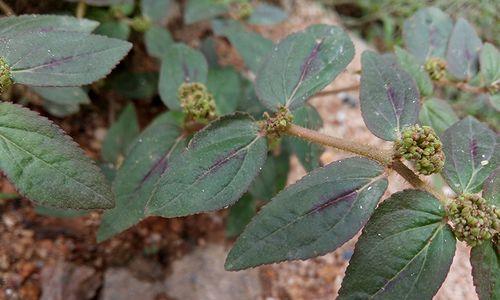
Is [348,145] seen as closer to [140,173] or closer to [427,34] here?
[140,173]

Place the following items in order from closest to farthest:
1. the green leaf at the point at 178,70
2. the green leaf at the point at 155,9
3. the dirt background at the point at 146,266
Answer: the green leaf at the point at 178,70 → the dirt background at the point at 146,266 → the green leaf at the point at 155,9

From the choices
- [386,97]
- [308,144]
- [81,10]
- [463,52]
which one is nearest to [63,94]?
[81,10]

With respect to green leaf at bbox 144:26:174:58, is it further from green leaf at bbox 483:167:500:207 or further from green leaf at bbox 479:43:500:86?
green leaf at bbox 483:167:500:207

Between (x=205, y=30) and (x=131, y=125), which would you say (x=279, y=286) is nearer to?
(x=131, y=125)


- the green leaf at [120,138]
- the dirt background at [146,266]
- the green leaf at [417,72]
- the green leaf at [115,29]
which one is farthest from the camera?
the green leaf at [115,29]

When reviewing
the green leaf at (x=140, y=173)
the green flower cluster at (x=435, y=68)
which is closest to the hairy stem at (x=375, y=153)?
the green leaf at (x=140, y=173)

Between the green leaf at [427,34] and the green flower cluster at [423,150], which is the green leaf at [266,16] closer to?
the green leaf at [427,34]

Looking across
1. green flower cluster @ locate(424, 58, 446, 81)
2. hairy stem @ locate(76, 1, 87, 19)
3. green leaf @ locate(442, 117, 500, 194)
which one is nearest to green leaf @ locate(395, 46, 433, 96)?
green flower cluster @ locate(424, 58, 446, 81)
